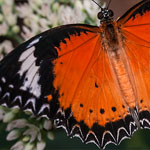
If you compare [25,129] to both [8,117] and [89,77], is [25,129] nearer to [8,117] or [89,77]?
[8,117]

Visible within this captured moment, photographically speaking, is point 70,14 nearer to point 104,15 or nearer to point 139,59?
point 104,15

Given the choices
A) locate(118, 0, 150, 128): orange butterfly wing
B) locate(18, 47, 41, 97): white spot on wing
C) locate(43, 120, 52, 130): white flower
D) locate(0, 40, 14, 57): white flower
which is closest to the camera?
locate(18, 47, 41, 97): white spot on wing

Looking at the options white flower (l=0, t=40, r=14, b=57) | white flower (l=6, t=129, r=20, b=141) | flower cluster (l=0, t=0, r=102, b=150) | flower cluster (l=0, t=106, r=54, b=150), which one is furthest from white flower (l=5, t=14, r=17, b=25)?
white flower (l=6, t=129, r=20, b=141)

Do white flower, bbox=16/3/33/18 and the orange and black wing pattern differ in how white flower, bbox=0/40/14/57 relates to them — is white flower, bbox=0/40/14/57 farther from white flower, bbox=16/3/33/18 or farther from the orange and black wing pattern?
the orange and black wing pattern

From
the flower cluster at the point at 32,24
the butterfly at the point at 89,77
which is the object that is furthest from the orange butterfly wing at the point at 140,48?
the flower cluster at the point at 32,24

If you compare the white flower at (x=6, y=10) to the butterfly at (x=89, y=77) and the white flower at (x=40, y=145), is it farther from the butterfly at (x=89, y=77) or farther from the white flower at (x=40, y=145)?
the white flower at (x=40, y=145)

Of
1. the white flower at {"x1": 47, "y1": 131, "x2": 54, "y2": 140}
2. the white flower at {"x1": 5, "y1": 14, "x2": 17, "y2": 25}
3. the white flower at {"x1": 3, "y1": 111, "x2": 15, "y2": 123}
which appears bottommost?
the white flower at {"x1": 47, "y1": 131, "x2": 54, "y2": 140}

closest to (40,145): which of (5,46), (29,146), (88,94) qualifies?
(29,146)
